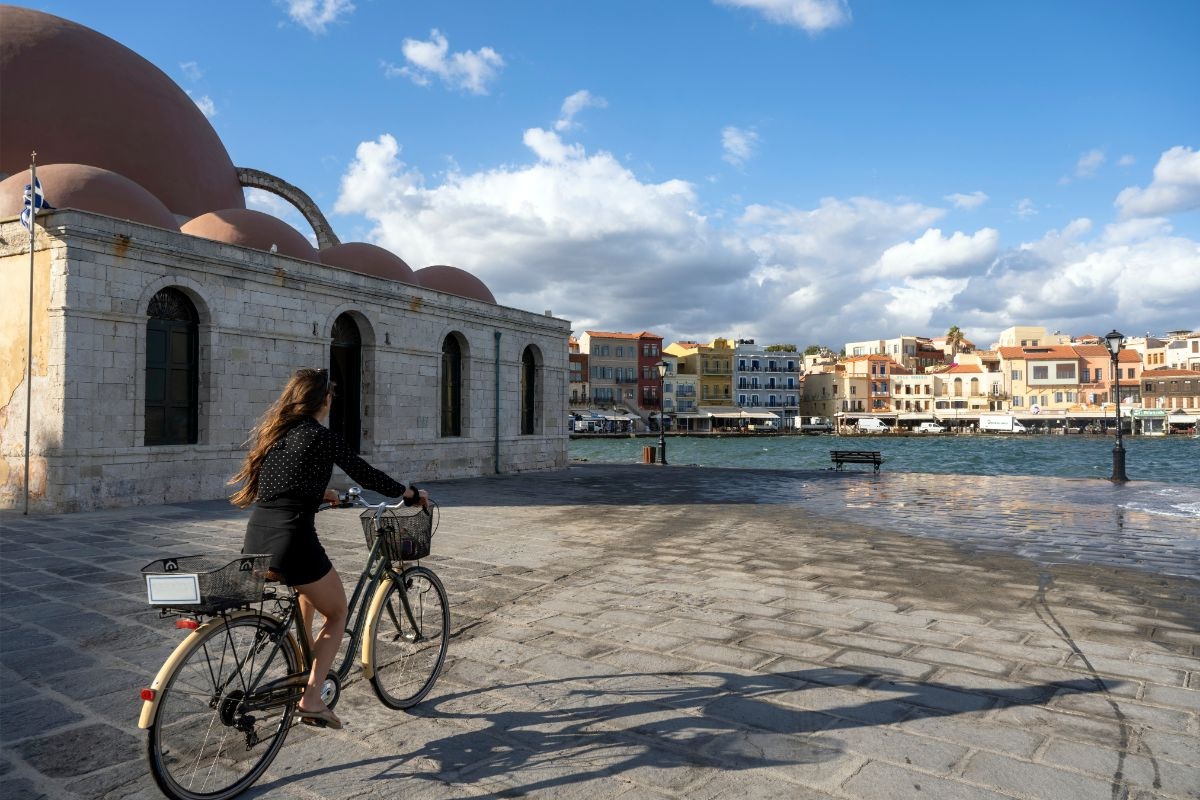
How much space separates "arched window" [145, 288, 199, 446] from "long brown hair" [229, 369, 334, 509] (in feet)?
40.9

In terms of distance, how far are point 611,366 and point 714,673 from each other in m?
82.4

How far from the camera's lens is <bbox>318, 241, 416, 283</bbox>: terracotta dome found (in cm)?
2052

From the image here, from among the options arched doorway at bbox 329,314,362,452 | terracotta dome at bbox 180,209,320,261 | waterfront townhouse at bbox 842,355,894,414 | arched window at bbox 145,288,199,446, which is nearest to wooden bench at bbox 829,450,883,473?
arched doorway at bbox 329,314,362,452

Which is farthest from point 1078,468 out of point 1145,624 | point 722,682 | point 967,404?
point 967,404

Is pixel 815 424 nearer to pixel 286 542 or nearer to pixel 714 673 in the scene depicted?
pixel 714 673

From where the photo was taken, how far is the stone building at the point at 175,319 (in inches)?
509

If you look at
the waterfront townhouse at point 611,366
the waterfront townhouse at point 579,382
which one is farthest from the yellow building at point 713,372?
the waterfront townhouse at point 579,382

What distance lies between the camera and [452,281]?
23.2 metres

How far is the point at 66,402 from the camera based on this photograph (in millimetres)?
12617

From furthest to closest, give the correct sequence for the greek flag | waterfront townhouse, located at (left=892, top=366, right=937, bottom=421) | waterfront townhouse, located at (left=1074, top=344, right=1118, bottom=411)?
waterfront townhouse, located at (left=892, top=366, right=937, bottom=421), waterfront townhouse, located at (left=1074, top=344, right=1118, bottom=411), the greek flag

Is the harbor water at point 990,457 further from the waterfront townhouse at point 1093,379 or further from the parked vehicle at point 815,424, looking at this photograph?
the waterfront townhouse at point 1093,379

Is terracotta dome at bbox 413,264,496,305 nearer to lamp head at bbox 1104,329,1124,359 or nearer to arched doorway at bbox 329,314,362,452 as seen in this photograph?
arched doorway at bbox 329,314,362,452

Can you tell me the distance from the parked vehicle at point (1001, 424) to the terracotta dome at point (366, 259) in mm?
91885

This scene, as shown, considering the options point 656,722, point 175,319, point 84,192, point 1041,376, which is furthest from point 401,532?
point 1041,376
